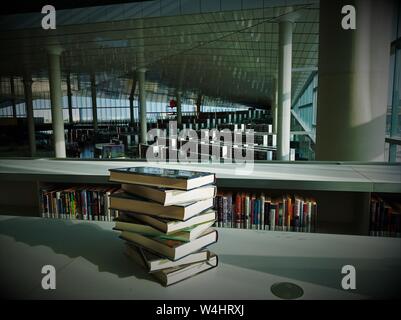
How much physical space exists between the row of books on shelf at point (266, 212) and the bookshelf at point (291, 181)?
106 mm

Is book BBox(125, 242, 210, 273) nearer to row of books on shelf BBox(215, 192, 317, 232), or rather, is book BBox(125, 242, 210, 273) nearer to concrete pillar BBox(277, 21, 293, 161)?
row of books on shelf BBox(215, 192, 317, 232)

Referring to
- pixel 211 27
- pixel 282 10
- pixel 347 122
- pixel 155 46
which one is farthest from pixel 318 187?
pixel 155 46

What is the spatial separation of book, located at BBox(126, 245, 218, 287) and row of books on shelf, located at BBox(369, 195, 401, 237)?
1.47 metres

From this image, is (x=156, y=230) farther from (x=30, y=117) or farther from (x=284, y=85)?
(x=30, y=117)

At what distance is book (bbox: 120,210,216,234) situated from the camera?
1.15 meters

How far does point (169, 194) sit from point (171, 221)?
0.35 ft

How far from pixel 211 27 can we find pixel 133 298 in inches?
492

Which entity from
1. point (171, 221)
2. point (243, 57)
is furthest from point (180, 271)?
point (243, 57)

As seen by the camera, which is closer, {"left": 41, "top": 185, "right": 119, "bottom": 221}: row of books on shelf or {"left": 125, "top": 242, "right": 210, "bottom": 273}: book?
{"left": 125, "top": 242, "right": 210, "bottom": 273}: book

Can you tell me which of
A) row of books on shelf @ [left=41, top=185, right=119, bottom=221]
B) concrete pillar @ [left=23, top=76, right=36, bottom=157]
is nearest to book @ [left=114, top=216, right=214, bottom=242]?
row of books on shelf @ [left=41, top=185, right=119, bottom=221]

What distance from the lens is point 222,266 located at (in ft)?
4.21

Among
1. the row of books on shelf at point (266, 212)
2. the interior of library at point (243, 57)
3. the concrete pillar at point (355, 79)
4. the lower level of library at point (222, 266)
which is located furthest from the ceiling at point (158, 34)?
the lower level of library at point (222, 266)

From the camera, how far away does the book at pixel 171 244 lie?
1.14 meters

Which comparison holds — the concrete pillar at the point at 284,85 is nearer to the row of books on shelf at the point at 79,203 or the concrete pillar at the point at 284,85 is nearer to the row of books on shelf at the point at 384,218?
the row of books on shelf at the point at 384,218
